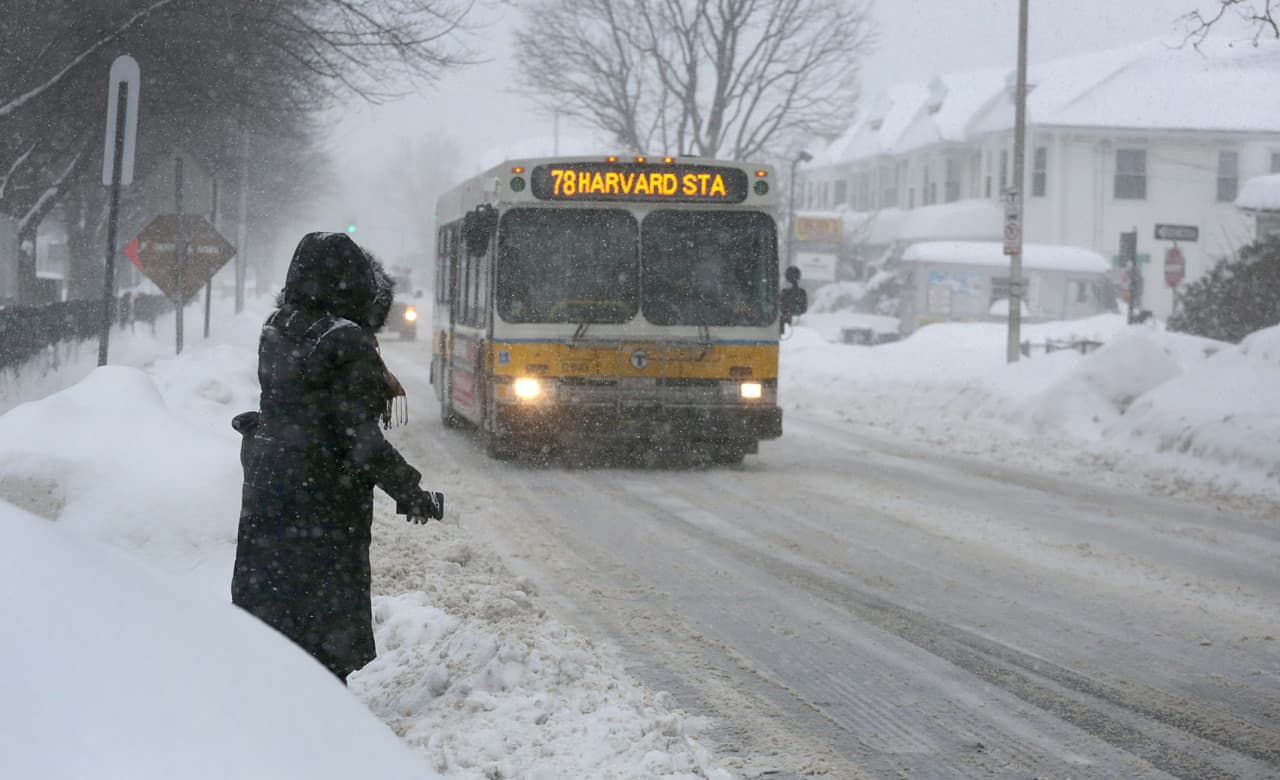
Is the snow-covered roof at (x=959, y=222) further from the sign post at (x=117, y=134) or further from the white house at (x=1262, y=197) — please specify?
the sign post at (x=117, y=134)

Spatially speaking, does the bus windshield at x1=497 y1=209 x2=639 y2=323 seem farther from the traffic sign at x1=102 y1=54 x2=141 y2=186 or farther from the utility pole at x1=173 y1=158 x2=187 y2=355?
the utility pole at x1=173 y1=158 x2=187 y2=355

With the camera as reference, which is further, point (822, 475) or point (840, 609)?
point (822, 475)

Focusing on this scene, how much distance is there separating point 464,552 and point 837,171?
7050 centimetres

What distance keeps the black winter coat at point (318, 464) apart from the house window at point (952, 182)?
59.5 m

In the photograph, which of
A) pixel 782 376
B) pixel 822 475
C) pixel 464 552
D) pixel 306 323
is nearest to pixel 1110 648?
pixel 464 552

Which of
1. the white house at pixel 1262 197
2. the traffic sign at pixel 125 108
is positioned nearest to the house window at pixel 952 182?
the white house at pixel 1262 197

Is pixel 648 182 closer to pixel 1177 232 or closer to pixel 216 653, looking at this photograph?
pixel 1177 232

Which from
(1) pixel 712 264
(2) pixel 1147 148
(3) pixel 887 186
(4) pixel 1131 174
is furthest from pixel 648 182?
(3) pixel 887 186

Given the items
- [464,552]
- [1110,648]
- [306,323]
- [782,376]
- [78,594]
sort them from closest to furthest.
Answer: [78,594] → [306,323] → [1110,648] → [464,552] → [782,376]

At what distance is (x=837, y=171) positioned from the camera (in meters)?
78.1

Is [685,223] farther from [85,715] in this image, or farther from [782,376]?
[782,376]

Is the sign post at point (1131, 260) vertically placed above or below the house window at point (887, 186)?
below

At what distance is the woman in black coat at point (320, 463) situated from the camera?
4832 mm

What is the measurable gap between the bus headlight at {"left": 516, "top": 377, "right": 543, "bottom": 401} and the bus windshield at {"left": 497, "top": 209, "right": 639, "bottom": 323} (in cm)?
56
